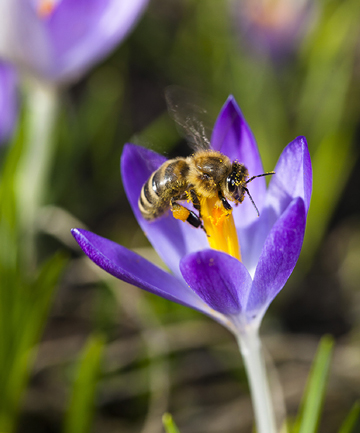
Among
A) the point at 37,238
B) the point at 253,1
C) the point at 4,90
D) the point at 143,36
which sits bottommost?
the point at 37,238

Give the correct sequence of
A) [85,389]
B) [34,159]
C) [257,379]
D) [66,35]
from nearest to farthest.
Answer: [257,379] < [85,389] < [66,35] < [34,159]

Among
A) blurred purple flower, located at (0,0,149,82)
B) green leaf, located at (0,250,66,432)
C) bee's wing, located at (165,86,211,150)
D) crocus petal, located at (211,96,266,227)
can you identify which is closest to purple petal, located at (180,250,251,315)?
crocus petal, located at (211,96,266,227)

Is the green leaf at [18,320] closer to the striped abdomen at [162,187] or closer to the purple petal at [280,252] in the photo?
the striped abdomen at [162,187]

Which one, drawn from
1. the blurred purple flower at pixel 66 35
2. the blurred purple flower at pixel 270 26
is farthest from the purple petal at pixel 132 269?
the blurred purple flower at pixel 270 26

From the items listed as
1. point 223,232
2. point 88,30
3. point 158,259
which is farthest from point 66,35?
point 223,232

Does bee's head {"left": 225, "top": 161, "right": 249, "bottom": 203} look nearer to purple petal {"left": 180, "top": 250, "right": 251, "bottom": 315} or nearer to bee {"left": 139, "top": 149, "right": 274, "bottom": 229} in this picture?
bee {"left": 139, "top": 149, "right": 274, "bottom": 229}

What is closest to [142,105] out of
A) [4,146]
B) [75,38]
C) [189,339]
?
[4,146]

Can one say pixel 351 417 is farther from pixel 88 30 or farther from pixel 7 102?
pixel 7 102

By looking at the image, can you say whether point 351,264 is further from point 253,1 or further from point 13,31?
point 13,31
